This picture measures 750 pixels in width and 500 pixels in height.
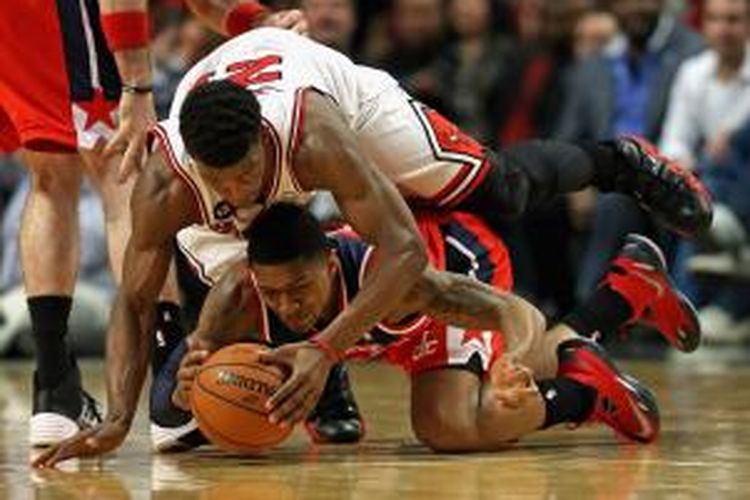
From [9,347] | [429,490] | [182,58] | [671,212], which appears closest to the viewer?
[429,490]

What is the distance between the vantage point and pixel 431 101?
33.9ft

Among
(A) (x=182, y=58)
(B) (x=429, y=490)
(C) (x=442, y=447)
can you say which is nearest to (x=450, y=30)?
(A) (x=182, y=58)

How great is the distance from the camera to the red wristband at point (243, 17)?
5.93m

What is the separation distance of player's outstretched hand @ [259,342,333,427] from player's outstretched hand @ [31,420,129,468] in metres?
0.40

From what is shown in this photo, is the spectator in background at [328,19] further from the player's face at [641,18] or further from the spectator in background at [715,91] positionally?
the spectator in background at [715,91]

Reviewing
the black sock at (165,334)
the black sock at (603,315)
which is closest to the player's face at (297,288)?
the black sock at (165,334)

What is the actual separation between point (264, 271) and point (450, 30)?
247 inches

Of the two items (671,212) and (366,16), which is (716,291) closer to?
(366,16)

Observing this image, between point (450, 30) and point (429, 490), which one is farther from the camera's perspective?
point (450, 30)

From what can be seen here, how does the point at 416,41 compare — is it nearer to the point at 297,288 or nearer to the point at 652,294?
the point at 652,294

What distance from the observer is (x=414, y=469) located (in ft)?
15.8

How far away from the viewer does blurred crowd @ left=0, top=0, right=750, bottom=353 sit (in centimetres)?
955

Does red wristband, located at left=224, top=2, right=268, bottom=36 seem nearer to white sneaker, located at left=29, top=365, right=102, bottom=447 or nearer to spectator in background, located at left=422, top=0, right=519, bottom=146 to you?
white sneaker, located at left=29, top=365, right=102, bottom=447

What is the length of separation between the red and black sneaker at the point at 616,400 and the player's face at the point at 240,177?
1060mm
